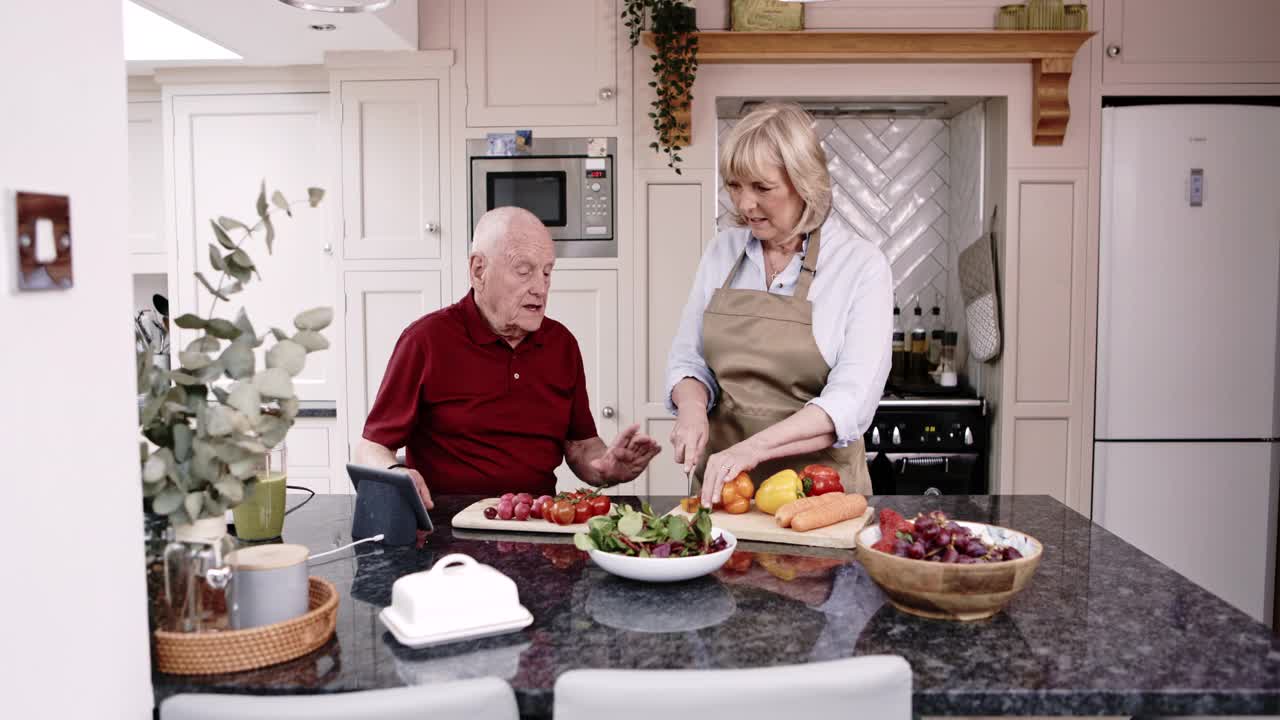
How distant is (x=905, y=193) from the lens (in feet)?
13.7

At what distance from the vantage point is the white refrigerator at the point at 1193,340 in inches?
139

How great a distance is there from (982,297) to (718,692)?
312 cm

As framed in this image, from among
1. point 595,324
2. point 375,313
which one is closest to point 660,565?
point 595,324

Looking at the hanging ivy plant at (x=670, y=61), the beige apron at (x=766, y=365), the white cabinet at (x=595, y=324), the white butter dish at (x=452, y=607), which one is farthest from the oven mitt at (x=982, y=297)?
the white butter dish at (x=452, y=607)

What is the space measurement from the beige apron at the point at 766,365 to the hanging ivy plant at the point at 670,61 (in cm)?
137

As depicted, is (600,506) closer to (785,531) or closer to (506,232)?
(785,531)

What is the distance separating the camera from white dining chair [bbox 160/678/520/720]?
91 centimetres

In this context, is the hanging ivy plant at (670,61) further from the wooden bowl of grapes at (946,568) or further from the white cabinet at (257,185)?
the wooden bowl of grapes at (946,568)

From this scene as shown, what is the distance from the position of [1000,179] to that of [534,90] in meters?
1.72

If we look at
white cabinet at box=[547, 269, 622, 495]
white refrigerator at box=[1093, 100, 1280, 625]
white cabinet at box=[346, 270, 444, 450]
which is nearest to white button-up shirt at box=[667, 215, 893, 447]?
white cabinet at box=[547, 269, 622, 495]

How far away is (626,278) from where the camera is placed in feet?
12.2

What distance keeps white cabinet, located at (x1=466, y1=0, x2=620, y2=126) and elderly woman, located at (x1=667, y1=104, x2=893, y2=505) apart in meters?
1.49

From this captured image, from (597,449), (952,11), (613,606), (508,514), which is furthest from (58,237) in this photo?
(952,11)

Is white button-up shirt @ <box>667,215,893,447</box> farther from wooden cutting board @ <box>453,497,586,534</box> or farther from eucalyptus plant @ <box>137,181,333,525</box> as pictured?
eucalyptus plant @ <box>137,181,333,525</box>
